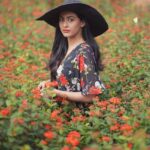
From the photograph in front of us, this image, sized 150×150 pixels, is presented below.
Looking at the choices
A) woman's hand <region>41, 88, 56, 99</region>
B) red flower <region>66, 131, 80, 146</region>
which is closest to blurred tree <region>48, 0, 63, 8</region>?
woman's hand <region>41, 88, 56, 99</region>

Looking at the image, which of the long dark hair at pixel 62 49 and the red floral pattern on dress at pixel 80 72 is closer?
the red floral pattern on dress at pixel 80 72

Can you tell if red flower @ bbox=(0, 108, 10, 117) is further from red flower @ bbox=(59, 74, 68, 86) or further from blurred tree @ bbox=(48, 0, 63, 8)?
blurred tree @ bbox=(48, 0, 63, 8)

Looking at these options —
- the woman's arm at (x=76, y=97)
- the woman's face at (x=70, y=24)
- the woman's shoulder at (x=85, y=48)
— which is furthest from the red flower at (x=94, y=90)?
the woman's face at (x=70, y=24)

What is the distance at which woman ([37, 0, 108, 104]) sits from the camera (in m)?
3.99

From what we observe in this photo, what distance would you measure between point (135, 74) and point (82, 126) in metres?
1.55

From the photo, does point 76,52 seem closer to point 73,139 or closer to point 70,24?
point 70,24

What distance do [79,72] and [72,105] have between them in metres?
0.30

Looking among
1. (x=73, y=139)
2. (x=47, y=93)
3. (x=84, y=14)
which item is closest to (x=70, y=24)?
(x=84, y=14)

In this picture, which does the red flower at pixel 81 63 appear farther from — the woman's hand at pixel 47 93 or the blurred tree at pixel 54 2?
the blurred tree at pixel 54 2

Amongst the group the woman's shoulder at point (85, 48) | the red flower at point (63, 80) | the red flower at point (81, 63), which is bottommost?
the red flower at point (63, 80)

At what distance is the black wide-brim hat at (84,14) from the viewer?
413cm

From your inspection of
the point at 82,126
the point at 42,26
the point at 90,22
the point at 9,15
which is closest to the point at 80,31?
the point at 90,22

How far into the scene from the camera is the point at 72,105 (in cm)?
402

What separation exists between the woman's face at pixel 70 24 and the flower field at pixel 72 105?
557 millimetres
